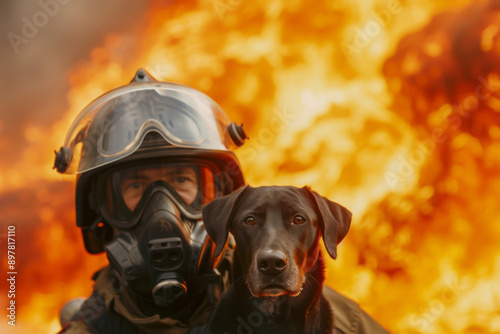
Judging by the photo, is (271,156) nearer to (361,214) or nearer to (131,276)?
(361,214)

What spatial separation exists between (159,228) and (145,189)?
449mm

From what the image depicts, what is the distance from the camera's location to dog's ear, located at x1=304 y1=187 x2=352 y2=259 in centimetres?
359

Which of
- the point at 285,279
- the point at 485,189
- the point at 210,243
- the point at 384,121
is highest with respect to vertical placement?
the point at 384,121

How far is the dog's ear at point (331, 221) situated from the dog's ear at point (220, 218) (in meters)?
0.52

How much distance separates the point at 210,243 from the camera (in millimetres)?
4531

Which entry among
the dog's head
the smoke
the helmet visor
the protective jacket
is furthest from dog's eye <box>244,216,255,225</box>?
the smoke

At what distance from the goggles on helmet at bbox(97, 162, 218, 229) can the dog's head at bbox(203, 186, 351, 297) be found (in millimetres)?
985

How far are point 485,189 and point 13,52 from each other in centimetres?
576

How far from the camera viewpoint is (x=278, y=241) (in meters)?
3.36

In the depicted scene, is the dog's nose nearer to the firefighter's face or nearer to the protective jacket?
the protective jacket

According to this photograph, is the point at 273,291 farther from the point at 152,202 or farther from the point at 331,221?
the point at 152,202

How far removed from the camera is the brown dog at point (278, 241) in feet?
11.4

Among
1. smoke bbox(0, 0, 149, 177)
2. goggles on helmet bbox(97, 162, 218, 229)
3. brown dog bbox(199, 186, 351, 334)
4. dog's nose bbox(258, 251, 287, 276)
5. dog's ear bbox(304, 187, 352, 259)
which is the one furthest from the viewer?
smoke bbox(0, 0, 149, 177)

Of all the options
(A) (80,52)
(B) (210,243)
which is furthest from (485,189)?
(A) (80,52)
